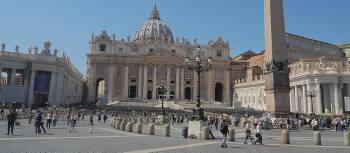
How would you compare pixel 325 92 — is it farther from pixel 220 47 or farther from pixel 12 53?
pixel 12 53

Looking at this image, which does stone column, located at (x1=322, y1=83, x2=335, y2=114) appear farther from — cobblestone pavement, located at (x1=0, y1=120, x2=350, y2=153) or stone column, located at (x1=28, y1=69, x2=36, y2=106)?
stone column, located at (x1=28, y1=69, x2=36, y2=106)

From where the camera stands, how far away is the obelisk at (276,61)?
57.1 ft

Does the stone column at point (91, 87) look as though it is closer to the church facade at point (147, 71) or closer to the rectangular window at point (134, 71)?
the church facade at point (147, 71)

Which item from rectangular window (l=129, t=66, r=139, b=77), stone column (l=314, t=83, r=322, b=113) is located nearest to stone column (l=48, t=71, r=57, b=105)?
rectangular window (l=129, t=66, r=139, b=77)

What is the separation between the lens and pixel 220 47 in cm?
7825

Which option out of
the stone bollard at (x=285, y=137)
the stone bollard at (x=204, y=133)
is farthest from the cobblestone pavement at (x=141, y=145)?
the stone bollard at (x=204, y=133)

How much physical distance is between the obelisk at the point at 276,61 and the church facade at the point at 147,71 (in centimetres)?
4856

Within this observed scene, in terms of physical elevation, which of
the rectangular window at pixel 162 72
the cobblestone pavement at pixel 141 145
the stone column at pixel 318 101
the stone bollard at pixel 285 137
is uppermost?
the rectangular window at pixel 162 72

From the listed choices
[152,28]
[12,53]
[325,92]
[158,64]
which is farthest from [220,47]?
[12,53]

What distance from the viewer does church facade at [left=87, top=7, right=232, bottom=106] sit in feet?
228

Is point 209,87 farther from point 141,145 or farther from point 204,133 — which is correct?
point 141,145

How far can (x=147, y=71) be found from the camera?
71625mm

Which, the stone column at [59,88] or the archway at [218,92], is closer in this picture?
the stone column at [59,88]

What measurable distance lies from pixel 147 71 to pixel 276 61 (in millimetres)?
55171
